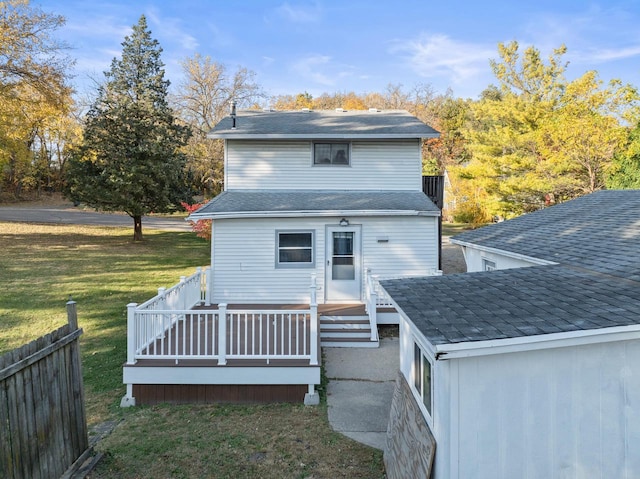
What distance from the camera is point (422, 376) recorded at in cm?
421

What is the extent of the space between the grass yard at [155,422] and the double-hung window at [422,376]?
47.3 inches

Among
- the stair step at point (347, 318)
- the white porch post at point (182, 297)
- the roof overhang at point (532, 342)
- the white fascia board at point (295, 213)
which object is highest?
the white fascia board at point (295, 213)

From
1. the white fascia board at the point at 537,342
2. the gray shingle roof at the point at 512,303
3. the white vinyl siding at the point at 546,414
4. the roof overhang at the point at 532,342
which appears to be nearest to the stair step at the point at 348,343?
the gray shingle roof at the point at 512,303

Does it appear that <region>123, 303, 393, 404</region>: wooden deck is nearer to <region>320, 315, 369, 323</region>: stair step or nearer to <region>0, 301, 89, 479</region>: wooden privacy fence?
<region>0, 301, 89, 479</region>: wooden privacy fence

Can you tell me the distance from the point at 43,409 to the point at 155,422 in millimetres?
2278

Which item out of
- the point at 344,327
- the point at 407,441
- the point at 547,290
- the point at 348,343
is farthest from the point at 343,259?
the point at 407,441

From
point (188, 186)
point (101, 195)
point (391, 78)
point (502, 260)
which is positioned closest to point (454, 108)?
point (391, 78)

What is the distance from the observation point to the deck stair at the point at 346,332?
908cm

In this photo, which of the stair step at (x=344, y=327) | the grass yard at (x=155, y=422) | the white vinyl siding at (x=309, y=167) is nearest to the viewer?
the grass yard at (x=155, y=422)

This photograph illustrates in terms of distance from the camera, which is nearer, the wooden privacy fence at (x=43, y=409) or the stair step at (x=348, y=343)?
the wooden privacy fence at (x=43, y=409)

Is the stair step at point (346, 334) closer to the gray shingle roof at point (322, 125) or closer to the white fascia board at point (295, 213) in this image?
the white fascia board at point (295, 213)

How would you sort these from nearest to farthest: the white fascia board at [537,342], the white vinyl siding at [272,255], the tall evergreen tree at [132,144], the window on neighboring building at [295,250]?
the white fascia board at [537,342]
the white vinyl siding at [272,255]
the window on neighboring building at [295,250]
the tall evergreen tree at [132,144]

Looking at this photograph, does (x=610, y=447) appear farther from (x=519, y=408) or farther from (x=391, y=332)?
(x=391, y=332)

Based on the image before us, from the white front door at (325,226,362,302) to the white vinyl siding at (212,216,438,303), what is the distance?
170 mm
